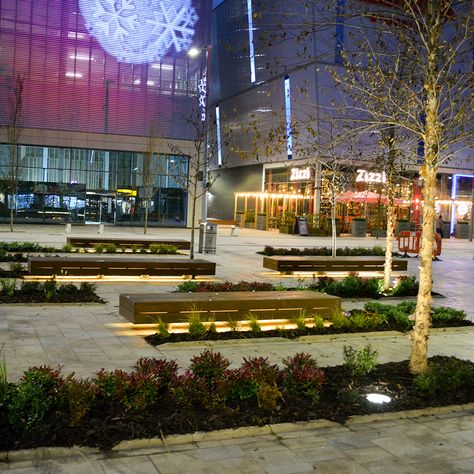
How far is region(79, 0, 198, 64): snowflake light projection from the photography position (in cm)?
4841

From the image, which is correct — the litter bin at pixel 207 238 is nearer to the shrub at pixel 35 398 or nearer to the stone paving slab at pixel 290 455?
the stone paving slab at pixel 290 455

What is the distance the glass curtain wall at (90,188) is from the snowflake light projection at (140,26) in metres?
8.30

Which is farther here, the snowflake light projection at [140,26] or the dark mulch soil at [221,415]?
the snowflake light projection at [140,26]

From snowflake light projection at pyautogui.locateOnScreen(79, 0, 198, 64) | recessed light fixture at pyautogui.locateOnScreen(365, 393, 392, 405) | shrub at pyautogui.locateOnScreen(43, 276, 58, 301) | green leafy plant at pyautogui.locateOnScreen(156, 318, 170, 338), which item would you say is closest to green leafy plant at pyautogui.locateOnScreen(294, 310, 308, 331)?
green leafy plant at pyautogui.locateOnScreen(156, 318, 170, 338)

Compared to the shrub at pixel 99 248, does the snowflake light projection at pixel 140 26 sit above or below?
above

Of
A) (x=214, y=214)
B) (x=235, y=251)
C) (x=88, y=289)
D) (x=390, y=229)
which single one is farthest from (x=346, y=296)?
(x=214, y=214)

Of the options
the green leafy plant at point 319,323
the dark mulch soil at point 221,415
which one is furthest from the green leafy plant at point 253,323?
the dark mulch soil at point 221,415

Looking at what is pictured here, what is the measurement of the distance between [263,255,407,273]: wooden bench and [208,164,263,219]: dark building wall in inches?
1588

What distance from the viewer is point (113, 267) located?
15.9 m

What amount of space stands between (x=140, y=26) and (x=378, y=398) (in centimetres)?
4795

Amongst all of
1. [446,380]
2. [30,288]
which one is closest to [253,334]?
[446,380]

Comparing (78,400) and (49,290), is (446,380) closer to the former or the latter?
(78,400)

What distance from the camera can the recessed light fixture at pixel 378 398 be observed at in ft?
21.4

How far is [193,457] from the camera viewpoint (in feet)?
16.5
